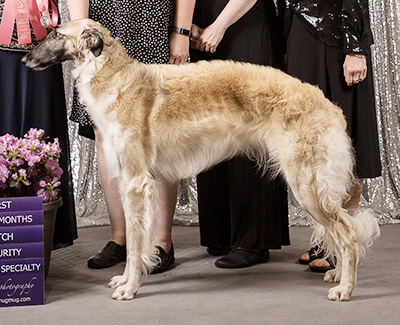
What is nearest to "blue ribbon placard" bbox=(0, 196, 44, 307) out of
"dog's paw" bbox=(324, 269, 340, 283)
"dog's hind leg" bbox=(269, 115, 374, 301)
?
"dog's hind leg" bbox=(269, 115, 374, 301)

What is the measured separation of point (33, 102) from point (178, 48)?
0.91 meters

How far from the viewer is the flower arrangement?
9.93ft

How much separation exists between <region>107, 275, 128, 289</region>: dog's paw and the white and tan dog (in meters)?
0.01

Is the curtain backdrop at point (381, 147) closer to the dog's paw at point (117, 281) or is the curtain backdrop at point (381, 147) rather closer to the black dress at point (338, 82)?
the black dress at point (338, 82)

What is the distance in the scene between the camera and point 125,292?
2.94 m

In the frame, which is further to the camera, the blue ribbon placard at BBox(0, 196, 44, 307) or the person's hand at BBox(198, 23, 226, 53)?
the person's hand at BBox(198, 23, 226, 53)

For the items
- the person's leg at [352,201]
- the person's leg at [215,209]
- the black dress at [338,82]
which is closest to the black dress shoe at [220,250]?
the person's leg at [215,209]

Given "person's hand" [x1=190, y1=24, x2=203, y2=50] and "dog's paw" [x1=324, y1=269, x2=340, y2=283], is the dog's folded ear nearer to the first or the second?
"person's hand" [x1=190, y1=24, x2=203, y2=50]

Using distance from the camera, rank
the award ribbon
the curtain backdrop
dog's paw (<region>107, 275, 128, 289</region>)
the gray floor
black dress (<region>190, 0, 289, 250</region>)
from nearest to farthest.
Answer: the gray floor
dog's paw (<region>107, 275, 128, 289</region>)
the award ribbon
black dress (<region>190, 0, 289, 250</region>)
the curtain backdrop

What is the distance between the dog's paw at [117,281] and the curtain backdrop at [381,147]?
76.2 inches

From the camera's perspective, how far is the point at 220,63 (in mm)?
3127

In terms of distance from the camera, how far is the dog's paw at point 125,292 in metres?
2.93

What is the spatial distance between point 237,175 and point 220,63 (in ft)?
2.50

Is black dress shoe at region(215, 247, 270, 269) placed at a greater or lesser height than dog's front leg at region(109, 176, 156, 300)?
lesser
